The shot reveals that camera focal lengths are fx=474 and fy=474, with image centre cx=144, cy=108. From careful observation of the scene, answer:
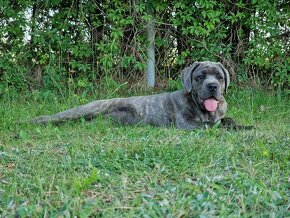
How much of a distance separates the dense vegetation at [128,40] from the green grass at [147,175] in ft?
11.0

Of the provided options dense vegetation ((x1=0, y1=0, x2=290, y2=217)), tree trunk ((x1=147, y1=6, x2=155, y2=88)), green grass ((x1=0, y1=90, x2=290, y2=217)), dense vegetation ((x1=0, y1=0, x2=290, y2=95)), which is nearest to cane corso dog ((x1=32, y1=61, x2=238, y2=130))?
dense vegetation ((x1=0, y1=0, x2=290, y2=217))

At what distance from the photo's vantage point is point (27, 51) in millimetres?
7789

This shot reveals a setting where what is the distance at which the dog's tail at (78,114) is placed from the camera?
5.53 meters

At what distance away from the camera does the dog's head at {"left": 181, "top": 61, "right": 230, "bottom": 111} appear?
528 cm

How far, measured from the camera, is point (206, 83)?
529cm

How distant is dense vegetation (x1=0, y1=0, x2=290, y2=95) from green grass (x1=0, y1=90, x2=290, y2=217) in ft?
11.0

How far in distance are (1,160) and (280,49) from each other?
565 cm

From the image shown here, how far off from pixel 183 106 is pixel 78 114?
1.27m

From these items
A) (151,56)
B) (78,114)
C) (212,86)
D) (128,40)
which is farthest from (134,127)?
(128,40)

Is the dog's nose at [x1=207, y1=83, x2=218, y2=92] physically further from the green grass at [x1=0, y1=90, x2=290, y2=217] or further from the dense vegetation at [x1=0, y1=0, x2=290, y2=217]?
the green grass at [x1=0, y1=90, x2=290, y2=217]

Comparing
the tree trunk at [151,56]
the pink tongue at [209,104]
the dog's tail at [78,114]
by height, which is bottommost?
the dog's tail at [78,114]

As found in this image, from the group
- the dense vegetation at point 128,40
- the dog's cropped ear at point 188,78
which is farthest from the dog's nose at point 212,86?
the dense vegetation at point 128,40

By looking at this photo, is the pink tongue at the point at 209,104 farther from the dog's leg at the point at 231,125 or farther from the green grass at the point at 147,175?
the green grass at the point at 147,175

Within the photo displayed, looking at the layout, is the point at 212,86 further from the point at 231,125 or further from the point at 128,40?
the point at 128,40
